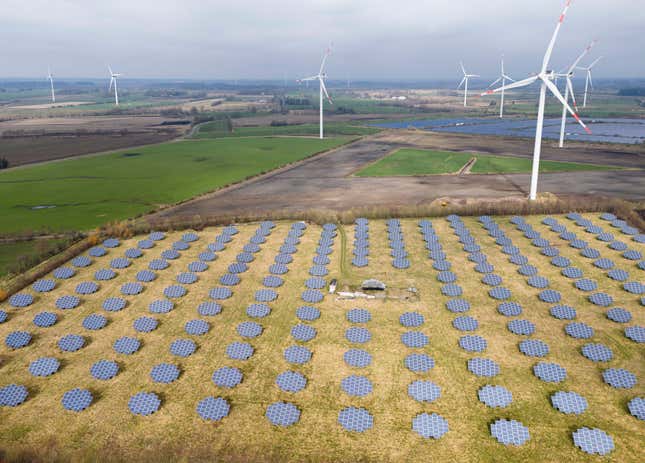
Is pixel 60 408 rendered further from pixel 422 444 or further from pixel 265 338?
pixel 422 444

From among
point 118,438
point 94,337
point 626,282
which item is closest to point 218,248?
point 94,337

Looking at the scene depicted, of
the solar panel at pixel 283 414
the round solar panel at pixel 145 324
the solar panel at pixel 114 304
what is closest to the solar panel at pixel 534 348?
the solar panel at pixel 283 414

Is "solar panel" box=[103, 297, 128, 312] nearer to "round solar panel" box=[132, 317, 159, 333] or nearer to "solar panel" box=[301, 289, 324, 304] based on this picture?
"round solar panel" box=[132, 317, 159, 333]

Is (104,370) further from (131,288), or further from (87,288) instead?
(87,288)

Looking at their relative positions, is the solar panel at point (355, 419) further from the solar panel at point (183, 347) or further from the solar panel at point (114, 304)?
the solar panel at point (114, 304)

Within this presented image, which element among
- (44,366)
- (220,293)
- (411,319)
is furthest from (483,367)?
(44,366)

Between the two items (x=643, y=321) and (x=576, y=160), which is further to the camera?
(x=576, y=160)
